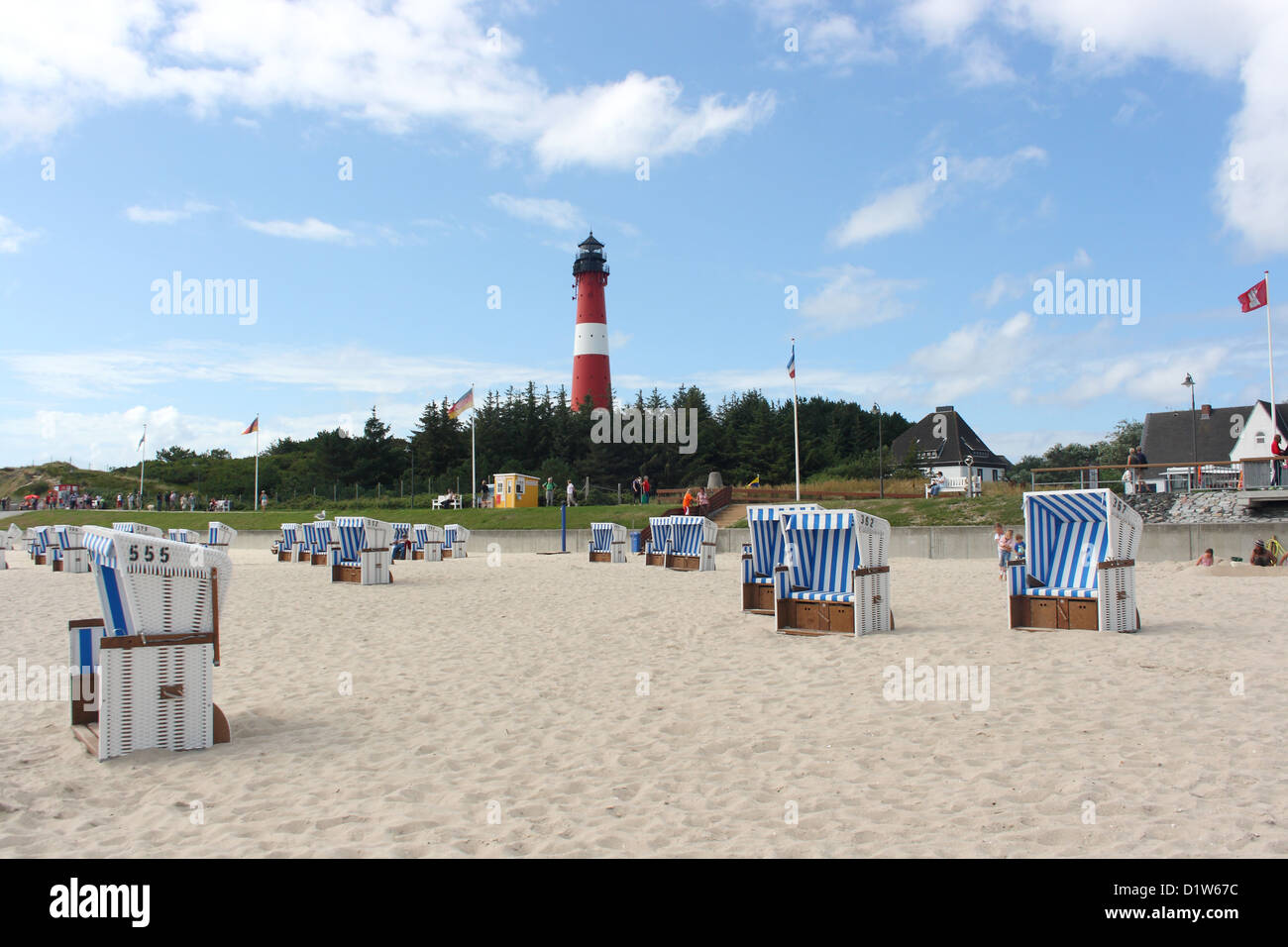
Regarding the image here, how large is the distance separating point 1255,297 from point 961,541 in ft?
37.1

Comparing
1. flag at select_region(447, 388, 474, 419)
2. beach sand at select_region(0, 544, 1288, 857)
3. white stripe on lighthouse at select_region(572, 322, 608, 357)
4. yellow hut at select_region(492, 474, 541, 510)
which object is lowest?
beach sand at select_region(0, 544, 1288, 857)

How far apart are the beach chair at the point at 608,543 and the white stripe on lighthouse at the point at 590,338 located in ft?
121

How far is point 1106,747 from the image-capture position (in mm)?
5059

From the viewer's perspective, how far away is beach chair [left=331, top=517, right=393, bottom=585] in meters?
16.8

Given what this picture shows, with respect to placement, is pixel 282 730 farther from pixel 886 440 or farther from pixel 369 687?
pixel 886 440

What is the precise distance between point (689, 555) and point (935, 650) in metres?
11.8

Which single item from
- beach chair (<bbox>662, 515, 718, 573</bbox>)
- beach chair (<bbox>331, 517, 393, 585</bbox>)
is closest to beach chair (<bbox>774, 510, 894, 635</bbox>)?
beach chair (<bbox>662, 515, 718, 573</bbox>)

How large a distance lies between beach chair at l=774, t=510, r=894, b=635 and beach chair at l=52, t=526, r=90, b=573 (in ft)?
66.0

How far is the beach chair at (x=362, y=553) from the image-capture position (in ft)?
55.2

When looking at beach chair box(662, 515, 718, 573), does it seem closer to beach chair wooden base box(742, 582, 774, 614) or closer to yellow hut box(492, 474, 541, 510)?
beach chair wooden base box(742, 582, 774, 614)

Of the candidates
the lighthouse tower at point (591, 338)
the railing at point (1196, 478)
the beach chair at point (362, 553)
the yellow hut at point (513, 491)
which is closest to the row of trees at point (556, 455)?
the lighthouse tower at point (591, 338)

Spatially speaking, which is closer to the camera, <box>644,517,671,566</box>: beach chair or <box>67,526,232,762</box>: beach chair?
<box>67,526,232,762</box>: beach chair
